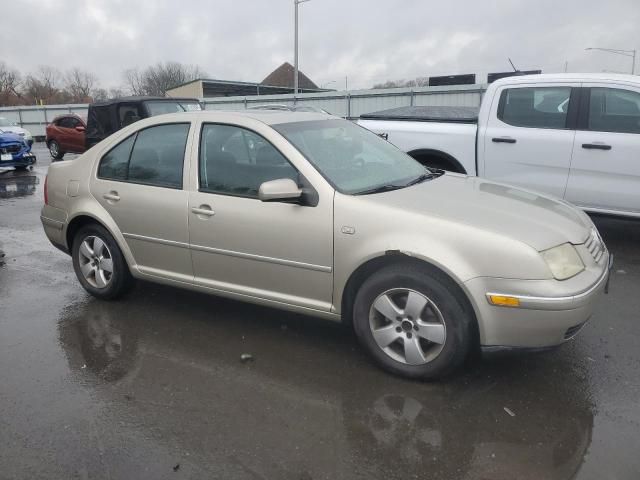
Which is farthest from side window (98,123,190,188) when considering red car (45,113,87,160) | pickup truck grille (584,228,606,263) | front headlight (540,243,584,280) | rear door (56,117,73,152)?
rear door (56,117,73,152)

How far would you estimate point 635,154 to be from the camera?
18.6ft

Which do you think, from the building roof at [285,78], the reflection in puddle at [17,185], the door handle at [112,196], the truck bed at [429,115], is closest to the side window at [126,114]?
the reflection in puddle at [17,185]

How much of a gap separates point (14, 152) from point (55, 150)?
5.66m

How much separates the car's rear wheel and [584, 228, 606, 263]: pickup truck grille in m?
20.0

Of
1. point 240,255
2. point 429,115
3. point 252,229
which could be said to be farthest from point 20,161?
point 252,229

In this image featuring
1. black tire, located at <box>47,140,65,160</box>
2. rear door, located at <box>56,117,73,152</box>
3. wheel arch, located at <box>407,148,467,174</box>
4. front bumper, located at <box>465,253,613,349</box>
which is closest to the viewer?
front bumper, located at <box>465,253,613,349</box>

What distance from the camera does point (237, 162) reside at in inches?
157

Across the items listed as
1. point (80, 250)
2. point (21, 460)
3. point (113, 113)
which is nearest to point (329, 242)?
point (21, 460)

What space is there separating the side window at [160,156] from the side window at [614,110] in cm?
436

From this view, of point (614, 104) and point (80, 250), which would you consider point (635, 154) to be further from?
point (80, 250)

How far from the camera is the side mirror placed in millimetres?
3412

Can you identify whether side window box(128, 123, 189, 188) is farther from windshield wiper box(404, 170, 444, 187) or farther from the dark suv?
the dark suv

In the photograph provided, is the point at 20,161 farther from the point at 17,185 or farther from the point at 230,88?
the point at 230,88

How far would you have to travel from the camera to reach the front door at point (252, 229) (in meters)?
3.55
